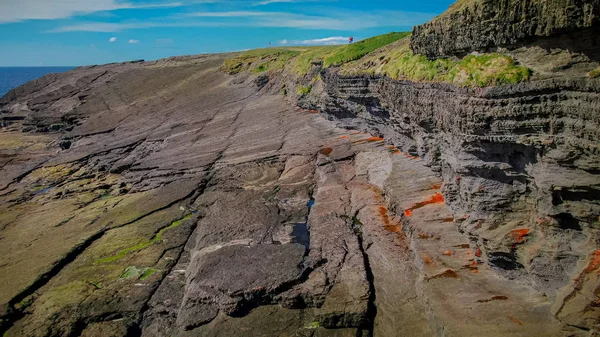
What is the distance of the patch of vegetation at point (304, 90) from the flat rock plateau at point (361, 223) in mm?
3431

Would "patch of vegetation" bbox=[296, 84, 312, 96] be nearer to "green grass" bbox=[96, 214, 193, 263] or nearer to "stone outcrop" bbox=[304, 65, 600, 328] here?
"green grass" bbox=[96, 214, 193, 263]

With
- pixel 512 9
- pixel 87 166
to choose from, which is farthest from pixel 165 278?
pixel 87 166

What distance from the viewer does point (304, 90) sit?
102ft

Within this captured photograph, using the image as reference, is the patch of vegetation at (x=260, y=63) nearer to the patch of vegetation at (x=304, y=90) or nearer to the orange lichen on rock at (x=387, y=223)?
the patch of vegetation at (x=304, y=90)

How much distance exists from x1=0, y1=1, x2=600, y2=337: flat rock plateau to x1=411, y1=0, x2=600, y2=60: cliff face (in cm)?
6

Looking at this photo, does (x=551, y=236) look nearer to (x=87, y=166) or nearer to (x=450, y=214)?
(x=450, y=214)

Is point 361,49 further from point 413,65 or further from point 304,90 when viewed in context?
point 413,65

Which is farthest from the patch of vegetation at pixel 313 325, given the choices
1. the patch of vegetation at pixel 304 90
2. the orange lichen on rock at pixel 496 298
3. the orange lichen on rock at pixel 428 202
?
the patch of vegetation at pixel 304 90

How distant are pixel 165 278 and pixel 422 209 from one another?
963cm

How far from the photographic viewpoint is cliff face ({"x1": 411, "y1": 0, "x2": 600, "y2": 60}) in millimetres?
8297

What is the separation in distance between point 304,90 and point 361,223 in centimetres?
1773

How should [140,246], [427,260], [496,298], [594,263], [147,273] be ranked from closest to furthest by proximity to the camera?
[594,263], [496,298], [427,260], [147,273], [140,246]

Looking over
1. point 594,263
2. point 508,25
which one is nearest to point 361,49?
point 508,25

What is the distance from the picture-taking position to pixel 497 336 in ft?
29.1
